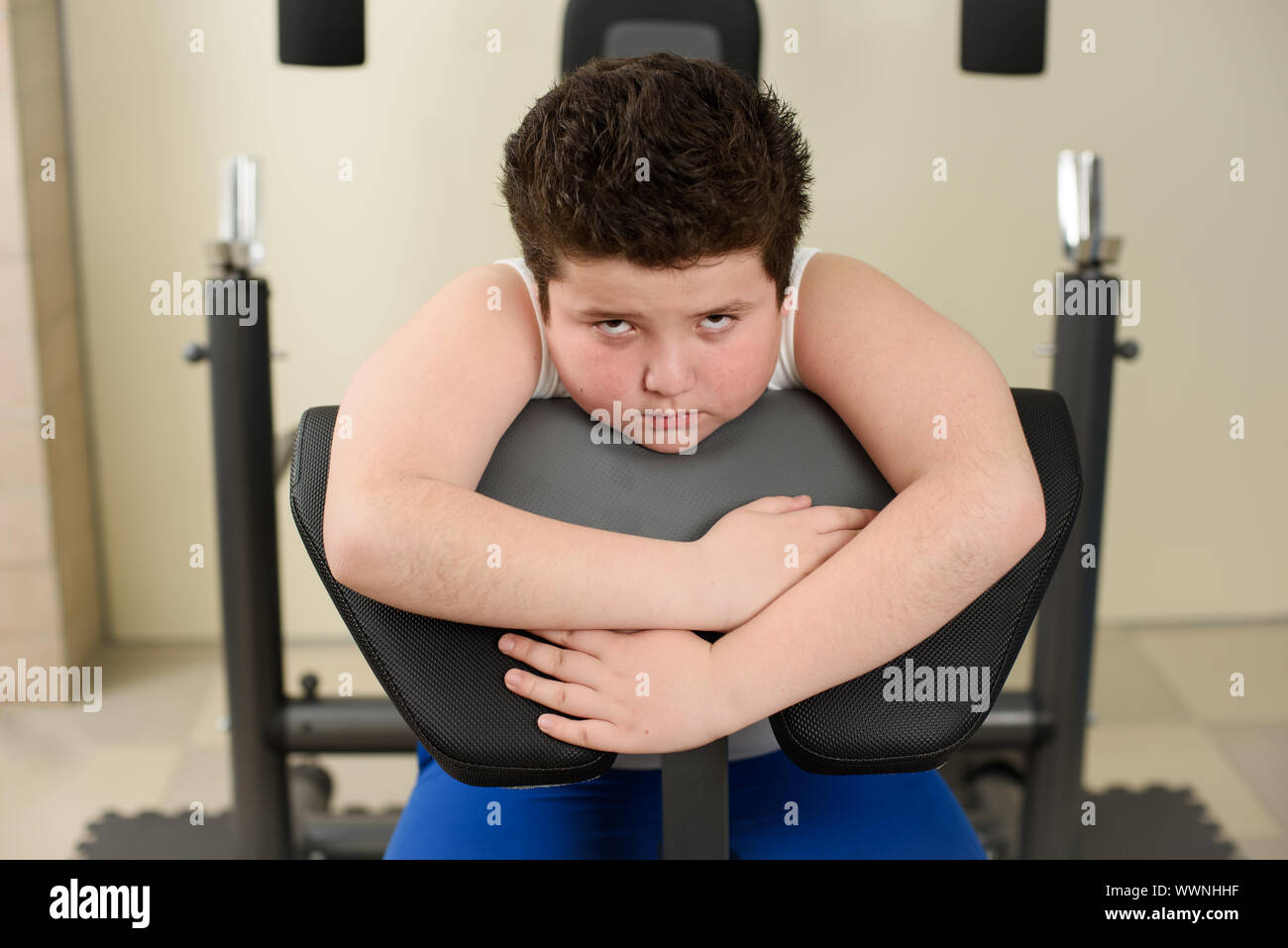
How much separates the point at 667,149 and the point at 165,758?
1.71 m

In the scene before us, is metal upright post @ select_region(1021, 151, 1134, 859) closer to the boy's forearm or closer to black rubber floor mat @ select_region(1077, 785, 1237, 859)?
black rubber floor mat @ select_region(1077, 785, 1237, 859)

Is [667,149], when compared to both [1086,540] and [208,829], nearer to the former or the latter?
[1086,540]

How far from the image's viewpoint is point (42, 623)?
82.0 inches

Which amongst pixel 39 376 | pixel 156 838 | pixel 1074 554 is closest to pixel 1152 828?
pixel 1074 554

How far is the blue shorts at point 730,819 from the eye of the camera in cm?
91

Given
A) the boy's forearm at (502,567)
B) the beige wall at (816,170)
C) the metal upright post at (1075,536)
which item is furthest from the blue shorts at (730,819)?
the beige wall at (816,170)

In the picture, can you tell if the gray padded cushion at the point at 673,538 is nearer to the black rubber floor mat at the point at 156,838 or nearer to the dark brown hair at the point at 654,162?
the dark brown hair at the point at 654,162

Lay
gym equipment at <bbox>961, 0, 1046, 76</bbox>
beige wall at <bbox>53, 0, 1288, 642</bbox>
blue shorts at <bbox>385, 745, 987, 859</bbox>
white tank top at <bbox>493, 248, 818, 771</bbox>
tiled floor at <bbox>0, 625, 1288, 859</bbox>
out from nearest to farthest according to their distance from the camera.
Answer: white tank top at <bbox>493, 248, 818, 771</bbox> → blue shorts at <bbox>385, 745, 987, 859</bbox> → gym equipment at <bbox>961, 0, 1046, 76</bbox> → tiled floor at <bbox>0, 625, 1288, 859</bbox> → beige wall at <bbox>53, 0, 1288, 642</bbox>

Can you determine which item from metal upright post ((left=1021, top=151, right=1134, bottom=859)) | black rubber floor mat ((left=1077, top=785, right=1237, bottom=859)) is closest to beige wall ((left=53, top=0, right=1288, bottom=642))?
metal upright post ((left=1021, top=151, right=1134, bottom=859))

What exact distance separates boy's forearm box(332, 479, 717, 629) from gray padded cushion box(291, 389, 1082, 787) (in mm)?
24

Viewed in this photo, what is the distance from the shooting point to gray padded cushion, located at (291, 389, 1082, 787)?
691mm

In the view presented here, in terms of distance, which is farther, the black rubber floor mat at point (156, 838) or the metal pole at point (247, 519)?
the black rubber floor mat at point (156, 838)

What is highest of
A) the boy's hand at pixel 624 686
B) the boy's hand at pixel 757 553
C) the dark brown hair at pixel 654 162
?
the dark brown hair at pixel 654 162

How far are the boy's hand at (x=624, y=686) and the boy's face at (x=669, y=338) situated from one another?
0.42 feet
